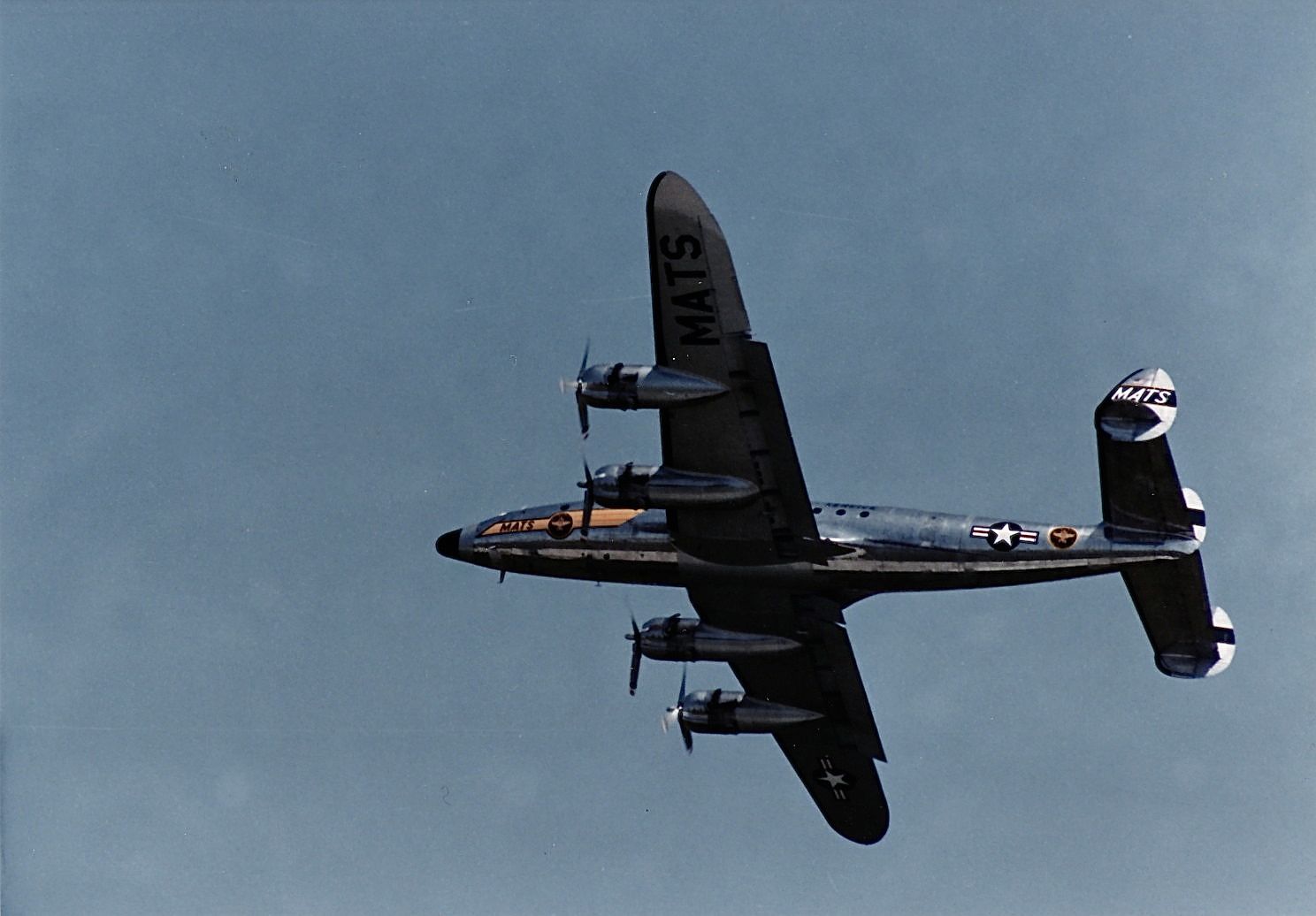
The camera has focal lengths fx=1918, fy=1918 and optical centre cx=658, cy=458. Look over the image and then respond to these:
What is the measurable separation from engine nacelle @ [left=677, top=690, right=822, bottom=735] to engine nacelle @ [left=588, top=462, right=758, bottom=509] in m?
9.40

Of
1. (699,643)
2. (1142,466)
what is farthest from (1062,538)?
(699,643)

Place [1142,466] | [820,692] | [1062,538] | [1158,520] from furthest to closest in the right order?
[820,692], [1062,538], [1158,520], [1142,466]

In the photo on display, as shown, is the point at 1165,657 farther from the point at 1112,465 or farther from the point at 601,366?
the point at 601,366

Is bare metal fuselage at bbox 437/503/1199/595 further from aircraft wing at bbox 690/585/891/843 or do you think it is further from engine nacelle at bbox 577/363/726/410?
engine nacelle at bbox 577/363/726/410

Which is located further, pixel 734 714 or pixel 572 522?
pixel 734 714

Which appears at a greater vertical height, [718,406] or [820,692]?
[718,406]

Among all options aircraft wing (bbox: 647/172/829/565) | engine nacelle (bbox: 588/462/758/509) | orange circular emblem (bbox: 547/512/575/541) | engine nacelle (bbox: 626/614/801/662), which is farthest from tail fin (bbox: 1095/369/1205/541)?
orange circular emblem (bbox: 547/512/575/541)

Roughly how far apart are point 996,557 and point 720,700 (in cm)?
1136

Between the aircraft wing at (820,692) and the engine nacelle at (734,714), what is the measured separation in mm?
228

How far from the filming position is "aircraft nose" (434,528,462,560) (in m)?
52.9

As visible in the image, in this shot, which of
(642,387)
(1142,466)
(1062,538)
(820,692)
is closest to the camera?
(1142,466)

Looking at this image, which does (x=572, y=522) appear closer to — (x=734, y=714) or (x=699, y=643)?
(x=699, y=643)

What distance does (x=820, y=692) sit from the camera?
51.7 meters

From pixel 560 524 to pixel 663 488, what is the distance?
6160mm
